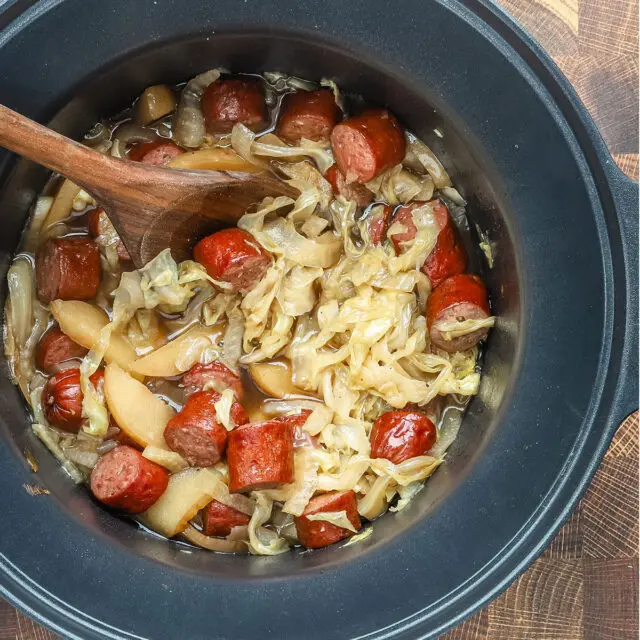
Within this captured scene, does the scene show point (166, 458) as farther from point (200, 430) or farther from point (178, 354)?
point (178, 354)

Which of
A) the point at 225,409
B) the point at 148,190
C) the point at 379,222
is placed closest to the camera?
the point at 148,190

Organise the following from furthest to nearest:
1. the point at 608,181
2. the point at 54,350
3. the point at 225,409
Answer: the point at 54,350, the point at 225,409, the point at 608,181

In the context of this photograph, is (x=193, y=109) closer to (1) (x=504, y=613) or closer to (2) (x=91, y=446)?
(2) (x=91, y=446)

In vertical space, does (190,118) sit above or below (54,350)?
above

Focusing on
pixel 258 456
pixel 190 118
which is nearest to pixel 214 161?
pixel 190 118

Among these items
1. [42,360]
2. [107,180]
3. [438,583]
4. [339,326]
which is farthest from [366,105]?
[438,583]

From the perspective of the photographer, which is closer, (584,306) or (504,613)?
(584,306)
